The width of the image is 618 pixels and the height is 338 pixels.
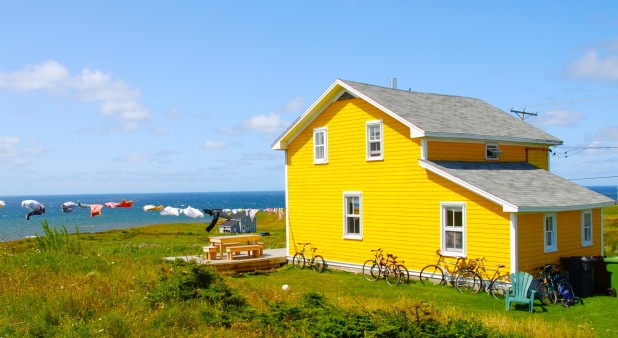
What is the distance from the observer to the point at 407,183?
21344mm

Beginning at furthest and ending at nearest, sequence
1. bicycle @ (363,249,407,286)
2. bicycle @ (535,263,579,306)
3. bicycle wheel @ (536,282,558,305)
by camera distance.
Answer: bicycle @ (363,249,407,286)
bicycle wheel @ (536,282,558,305)
bicycle @ (535,263,579,306)

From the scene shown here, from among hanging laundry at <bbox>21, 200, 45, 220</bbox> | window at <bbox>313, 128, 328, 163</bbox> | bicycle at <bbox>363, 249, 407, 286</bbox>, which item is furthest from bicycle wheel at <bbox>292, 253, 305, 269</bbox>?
hanging laundry at <bbox>21, 200, 45, 220</bbox>

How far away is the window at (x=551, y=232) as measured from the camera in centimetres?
1945

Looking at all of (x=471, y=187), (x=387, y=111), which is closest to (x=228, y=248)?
(x=387, y=111)

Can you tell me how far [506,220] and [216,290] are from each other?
28.4 feet

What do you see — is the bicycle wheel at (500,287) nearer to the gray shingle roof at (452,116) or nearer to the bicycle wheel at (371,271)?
the bicycle wheel at (371,271)

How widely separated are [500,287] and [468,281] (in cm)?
105

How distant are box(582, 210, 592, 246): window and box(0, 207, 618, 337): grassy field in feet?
11.6

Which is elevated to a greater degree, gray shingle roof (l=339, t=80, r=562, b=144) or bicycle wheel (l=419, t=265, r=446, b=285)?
gray shingle roof (l=339, t=80, r=562, b=144)

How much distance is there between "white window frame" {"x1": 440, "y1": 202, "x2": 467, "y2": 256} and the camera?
19.5 meters

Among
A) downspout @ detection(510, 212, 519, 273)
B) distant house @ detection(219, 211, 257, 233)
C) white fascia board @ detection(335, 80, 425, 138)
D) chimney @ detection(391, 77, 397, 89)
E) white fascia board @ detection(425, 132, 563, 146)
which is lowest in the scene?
distant house @ detection(219, 211, 257, 233)

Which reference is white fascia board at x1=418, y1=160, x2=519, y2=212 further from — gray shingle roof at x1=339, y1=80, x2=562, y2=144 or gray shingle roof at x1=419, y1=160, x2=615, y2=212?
gray shingle roof at x1=339, y1=80, x2=562, y2=144

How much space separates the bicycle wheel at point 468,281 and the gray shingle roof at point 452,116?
448 centimetres

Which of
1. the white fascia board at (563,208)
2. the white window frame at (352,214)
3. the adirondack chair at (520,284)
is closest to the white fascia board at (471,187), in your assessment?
the white fascia board at (563,208)
